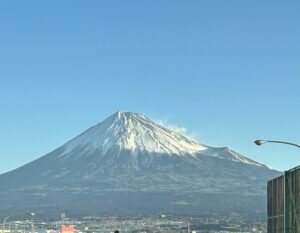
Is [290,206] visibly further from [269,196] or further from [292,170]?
[269,196]

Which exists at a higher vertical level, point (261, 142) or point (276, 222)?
point (261, 142)

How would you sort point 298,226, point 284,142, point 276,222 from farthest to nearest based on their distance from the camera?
point 276,222
point 298,226
point 284,142

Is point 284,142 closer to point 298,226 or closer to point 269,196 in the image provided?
point 298,226

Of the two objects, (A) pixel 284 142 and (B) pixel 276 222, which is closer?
(A) pixel 284 142

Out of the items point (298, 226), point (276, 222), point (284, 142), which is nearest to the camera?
point (284, 142)

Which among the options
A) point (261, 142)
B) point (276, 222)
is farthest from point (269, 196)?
point (261, 142)

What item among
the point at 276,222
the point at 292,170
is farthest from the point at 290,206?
the point at 276,222

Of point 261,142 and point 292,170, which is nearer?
point 261,142
